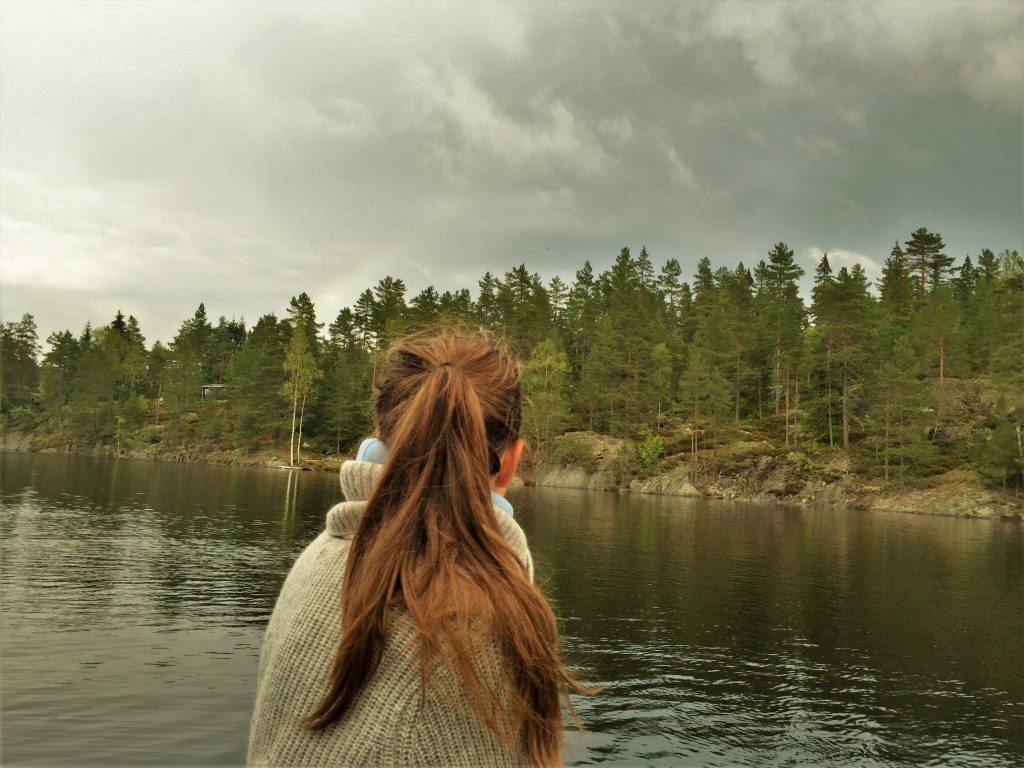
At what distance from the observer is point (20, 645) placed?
13.5 m

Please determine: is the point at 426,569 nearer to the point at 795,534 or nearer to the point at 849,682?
the point at 849,682

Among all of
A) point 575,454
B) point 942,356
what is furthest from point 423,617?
point 942,356

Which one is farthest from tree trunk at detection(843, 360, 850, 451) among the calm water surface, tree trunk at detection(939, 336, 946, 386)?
the calm water surface

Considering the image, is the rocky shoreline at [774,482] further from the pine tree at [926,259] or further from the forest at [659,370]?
the pine tree at [926,259]

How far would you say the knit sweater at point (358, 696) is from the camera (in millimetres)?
1570

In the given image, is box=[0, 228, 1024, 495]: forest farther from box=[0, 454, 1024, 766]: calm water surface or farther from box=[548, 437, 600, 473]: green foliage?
box=[0, 454, 1024, 766]: calm water surface

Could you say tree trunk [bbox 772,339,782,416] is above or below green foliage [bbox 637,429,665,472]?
above

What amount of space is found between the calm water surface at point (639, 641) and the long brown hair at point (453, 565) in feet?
2.34

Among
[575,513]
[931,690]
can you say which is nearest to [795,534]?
[575,513]

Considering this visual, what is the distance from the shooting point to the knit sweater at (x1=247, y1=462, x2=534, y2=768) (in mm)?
1570

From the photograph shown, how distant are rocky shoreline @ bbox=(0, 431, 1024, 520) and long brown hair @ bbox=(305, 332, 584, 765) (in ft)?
182

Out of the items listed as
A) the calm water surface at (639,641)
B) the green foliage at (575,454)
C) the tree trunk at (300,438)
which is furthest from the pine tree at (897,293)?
the tree trunk at (300,438)

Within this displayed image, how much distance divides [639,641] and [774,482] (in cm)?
4998

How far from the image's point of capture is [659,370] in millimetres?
73750
